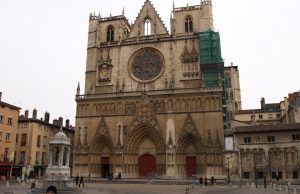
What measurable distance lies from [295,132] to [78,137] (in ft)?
94.8

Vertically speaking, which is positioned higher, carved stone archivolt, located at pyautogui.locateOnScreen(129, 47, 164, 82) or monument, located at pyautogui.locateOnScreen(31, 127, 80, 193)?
carved stone archivolt, located at pyautogui.locateOnScreen(129, 47, 164, 82)

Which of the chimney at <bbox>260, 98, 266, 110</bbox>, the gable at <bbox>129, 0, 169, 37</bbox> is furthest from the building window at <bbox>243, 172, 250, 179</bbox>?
the chimney at <bbox>260, 98, 266, 110</bbox>

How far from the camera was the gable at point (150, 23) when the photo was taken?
153 feet

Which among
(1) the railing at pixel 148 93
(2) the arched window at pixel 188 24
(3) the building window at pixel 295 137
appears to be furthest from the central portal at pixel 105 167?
(3) the building window at pixel 295 137

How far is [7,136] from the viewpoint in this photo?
41.8 meters

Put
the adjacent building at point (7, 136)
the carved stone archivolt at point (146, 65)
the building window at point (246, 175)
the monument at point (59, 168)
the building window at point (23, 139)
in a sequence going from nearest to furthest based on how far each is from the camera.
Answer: the monument at point (59, 168), the building window at point (246, 175), the adjacent building at point (7, 136), the carved stone archivolt at point (146, 65), the building window at point (23, 139)

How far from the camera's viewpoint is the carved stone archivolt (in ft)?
147

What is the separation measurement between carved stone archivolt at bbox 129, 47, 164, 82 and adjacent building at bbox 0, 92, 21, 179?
57.8 ft

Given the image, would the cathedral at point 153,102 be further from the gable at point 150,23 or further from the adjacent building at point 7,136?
the adjacent building at point 7,136

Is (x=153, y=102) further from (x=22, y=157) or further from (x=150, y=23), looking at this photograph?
(x=22, y=157)

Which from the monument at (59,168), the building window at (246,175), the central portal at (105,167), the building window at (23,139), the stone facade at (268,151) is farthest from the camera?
the building window at (23,139)

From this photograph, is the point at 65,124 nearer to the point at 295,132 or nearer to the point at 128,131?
the point at 128,131

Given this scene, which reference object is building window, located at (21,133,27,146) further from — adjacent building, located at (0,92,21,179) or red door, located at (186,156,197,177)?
red door, located at (186,156,197,177)

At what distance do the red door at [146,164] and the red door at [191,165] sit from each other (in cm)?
453
